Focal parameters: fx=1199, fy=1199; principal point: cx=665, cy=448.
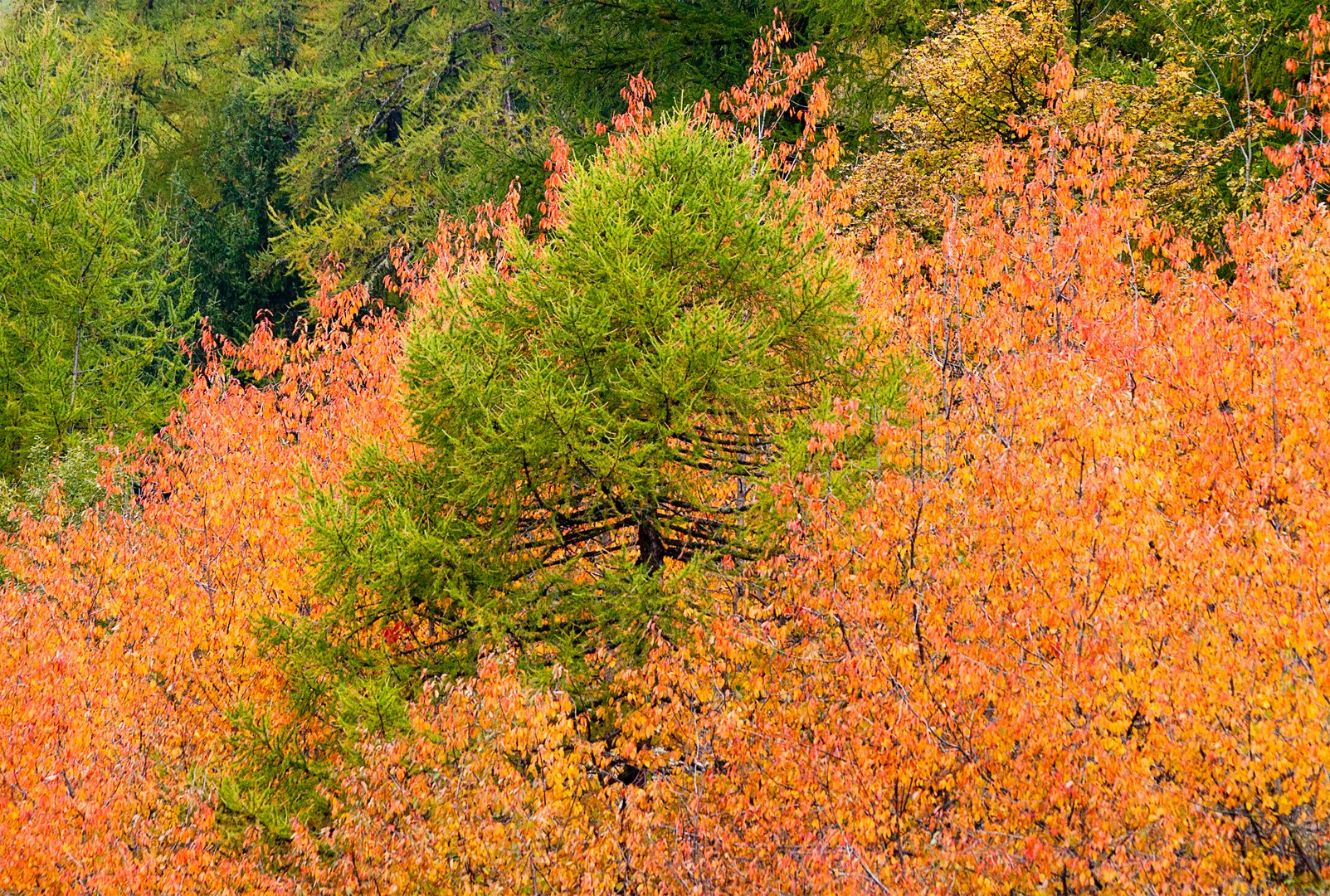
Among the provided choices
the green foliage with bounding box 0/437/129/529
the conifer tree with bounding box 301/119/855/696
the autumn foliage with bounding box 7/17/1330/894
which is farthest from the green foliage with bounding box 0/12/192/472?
the conifer tree with bounding box 301/119/855/696

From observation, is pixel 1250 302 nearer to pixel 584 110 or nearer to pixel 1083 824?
pixel 1083 824

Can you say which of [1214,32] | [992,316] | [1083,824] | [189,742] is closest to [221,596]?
[189,742]

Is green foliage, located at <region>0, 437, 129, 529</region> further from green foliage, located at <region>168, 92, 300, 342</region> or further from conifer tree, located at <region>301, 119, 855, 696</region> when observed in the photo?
conifer tree, located at <region>301, 119, 855, 696</region>

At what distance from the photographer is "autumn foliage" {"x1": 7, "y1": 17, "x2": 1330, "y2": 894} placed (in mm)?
9750

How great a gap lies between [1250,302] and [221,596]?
1507cm

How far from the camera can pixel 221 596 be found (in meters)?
18.7

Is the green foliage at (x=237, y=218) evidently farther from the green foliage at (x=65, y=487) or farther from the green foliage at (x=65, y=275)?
the green foliage at (x=65, y=487)

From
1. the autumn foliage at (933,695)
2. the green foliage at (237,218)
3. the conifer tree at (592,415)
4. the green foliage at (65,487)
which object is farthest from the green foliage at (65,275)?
the conifer tree at (592,415)

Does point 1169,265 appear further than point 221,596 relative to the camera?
Yes

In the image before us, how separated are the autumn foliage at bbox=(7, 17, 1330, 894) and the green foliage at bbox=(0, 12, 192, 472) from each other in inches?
763

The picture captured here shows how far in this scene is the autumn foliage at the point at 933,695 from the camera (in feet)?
32.0

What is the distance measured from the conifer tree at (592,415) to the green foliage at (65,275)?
2361 cm

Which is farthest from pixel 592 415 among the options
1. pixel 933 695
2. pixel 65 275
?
pixel 65 275

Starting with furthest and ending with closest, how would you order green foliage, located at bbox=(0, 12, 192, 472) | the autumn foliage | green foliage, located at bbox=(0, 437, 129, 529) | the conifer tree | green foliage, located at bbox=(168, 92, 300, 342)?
green foliage, located at bbox=(168, 92, 300, 342) → green foliage, located at bbox=(0, 12, 192, 472) → green foliage, located at bbox=(0, 437, 129, 529) → the conifer tree → the autumn foliage
